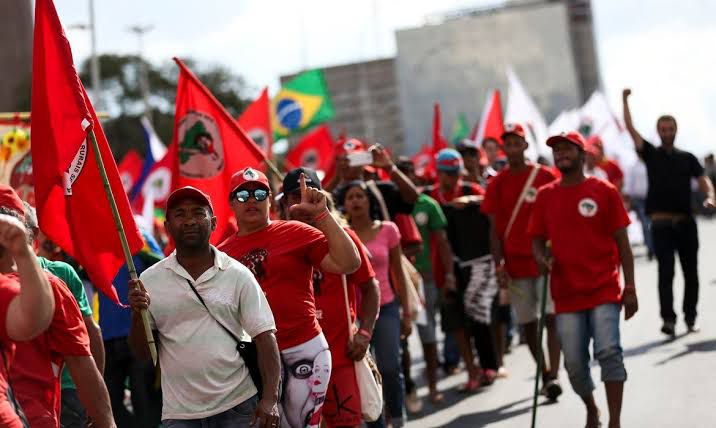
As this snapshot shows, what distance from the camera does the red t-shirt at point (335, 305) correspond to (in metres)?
7.72

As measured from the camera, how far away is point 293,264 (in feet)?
22.8

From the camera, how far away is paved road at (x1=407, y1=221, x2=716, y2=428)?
378 inches

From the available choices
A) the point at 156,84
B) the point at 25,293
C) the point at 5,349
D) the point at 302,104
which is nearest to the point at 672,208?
the point at 5,349

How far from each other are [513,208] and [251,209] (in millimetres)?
4646

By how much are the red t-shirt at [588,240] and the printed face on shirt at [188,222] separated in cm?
339

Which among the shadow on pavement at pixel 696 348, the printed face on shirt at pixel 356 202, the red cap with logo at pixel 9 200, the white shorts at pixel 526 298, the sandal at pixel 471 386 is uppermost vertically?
the red cap with logo at pixel 9 200

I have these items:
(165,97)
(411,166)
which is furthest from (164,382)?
(165,97)

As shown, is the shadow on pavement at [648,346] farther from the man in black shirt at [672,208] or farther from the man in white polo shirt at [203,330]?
the man in white polo shirt at [203,330]

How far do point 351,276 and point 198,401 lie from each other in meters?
1.91

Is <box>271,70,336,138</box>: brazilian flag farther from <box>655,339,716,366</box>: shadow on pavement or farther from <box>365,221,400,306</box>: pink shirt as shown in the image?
<box>365,221,400,306</box>: pink shirt

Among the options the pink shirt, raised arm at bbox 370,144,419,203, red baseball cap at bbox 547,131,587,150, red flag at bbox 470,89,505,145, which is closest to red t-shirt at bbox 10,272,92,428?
red baseball cap at bbox 547,131,587,150

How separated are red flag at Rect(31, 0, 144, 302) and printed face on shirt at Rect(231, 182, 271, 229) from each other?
1.92 ft

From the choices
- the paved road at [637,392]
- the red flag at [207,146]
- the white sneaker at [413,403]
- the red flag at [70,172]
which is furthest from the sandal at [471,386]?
the red flag at [70,172]

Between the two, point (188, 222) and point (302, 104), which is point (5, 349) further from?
point (302, 104)
